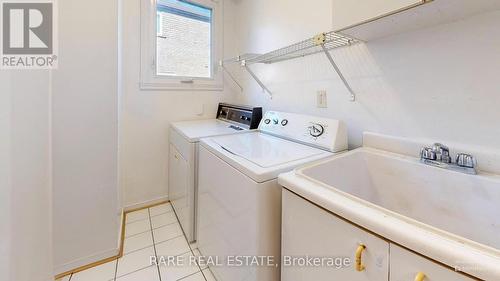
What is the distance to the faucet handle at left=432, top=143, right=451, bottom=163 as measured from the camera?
101cm

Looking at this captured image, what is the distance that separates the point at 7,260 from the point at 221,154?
38.1 inches

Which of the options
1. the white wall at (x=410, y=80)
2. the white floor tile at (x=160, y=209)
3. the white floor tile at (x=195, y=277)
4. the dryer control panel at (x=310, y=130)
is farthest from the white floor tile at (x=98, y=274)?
the white wall at (x=410, y=80)

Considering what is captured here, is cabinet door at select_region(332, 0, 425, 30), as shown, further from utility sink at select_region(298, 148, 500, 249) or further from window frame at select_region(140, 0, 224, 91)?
window frame at select_region(140, 0, 224, 91)

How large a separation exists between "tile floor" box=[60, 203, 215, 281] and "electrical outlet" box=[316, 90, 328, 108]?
1.43 metres

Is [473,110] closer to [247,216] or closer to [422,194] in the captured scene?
[422,194]

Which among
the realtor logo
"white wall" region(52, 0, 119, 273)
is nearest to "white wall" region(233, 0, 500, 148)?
"white wall" region(52, 0, 119, 273)

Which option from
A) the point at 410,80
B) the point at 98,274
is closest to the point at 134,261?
the point at 98,274

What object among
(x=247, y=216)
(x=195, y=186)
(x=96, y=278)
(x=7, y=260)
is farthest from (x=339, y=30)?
(x=96, y=278)

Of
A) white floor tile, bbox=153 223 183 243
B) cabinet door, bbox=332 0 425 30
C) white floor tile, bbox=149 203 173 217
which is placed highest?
cabinet door, bbox=332 0 425 30

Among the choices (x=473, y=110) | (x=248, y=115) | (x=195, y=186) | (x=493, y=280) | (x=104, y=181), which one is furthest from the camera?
(x=248, y=115)

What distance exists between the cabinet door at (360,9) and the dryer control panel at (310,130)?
546 millimetres

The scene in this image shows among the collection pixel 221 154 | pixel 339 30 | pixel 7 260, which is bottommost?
pixel 7 260

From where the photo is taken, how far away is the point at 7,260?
875 mm

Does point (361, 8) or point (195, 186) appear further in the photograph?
point (195, 186)
